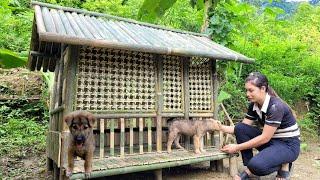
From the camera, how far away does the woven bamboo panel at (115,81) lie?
5629mm

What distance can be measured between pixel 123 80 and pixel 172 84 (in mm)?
1096

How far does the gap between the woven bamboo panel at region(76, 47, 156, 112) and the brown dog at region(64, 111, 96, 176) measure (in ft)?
3.08

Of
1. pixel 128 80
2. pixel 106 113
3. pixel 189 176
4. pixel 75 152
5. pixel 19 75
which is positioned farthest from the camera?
pixel 19 75

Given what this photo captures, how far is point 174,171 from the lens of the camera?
23.9ft

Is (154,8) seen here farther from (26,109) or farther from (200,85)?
(26,109)

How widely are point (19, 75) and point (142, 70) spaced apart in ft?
25.4

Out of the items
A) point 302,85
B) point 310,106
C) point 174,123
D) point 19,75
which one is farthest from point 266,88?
point 19,75

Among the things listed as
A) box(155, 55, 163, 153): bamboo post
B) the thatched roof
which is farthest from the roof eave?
box(155, 55, 163, 153): bamboo post

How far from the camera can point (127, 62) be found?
6.15m

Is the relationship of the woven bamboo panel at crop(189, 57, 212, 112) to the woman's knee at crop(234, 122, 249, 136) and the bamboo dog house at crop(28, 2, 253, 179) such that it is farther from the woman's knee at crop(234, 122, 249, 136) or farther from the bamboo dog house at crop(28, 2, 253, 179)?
the woman's knee at crop(234, 122, 249, 136)

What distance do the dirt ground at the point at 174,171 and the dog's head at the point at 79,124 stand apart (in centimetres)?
238

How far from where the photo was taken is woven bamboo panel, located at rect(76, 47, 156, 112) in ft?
18.5

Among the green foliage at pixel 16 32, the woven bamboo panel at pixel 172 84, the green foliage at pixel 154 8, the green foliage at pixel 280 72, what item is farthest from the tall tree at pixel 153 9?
the green foliage at pixel 16 32

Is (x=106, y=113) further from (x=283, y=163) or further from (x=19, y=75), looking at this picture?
(x=19, y=75)
